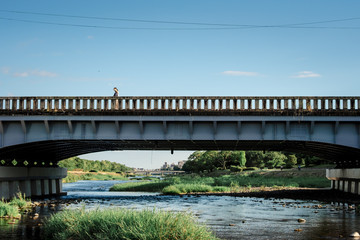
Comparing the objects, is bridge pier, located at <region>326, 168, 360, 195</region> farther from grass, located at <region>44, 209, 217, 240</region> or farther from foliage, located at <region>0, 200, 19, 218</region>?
grass, located at <region>44, 209, 217, 240</region>

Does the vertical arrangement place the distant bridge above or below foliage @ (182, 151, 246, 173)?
above

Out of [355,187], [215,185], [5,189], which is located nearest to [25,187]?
[5,189]

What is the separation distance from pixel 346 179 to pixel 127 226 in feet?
141

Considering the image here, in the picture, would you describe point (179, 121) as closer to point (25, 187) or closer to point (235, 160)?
point (25, 187)

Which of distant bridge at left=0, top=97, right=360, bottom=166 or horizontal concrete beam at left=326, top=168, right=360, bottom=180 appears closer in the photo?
distant bridge at left=0, top=97, right=360, bottom=166

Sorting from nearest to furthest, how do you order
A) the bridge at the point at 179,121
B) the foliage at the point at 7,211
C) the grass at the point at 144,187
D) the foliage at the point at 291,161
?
1. the foliage at the point at 7,211
2. the bridge at the point at 179,121
3. the grass at the point at 144,187
4. the foliage at the point at 291,161

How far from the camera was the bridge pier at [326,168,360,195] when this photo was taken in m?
49.2

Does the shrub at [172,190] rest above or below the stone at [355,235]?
below

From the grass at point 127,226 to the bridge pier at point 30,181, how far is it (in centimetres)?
2382

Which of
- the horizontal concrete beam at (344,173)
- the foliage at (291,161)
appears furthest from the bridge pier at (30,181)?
the foliage at (291,161)

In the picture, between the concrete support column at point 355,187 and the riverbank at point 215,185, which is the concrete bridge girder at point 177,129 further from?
the riverbank at point 215,185

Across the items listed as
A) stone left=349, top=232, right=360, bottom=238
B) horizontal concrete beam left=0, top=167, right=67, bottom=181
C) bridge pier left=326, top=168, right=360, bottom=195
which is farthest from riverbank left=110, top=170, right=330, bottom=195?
stone left=349, top=232, right=360, bottom=238

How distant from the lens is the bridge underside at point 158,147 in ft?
143

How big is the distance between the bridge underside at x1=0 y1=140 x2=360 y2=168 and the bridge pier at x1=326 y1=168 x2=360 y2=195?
4.27 ft
